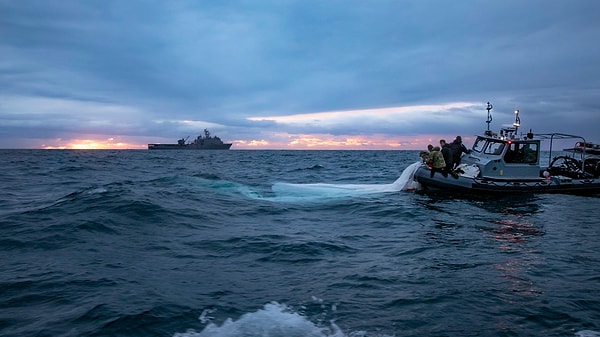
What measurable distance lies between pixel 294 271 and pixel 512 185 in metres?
13.7

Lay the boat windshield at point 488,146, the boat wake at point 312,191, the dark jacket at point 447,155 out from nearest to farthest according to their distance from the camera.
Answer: the boat wake at point 312,191, the boat windshield at point 488,146, the dark jacket at point 447,155

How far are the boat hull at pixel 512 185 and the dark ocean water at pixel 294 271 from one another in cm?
288

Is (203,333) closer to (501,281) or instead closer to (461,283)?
(461,283)

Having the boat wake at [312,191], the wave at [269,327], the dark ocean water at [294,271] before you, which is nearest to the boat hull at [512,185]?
the boat wake at [312,191]

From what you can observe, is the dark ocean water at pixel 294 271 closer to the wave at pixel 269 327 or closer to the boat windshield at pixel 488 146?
the wave at pixel 269 327

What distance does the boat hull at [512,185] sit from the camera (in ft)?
58.7

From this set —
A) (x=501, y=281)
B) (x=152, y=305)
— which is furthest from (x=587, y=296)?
(x=152, y=305)

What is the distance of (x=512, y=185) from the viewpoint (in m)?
18.1

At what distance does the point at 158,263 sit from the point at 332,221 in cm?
615

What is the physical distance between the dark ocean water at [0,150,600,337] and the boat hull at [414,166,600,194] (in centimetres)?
288

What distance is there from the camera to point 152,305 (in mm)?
6027

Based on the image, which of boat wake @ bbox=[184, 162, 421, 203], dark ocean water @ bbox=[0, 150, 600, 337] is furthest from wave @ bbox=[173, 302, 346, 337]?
boat wake @ bbox=[184, 162, 421, 203]

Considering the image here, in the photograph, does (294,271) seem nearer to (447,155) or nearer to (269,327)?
(269,327)

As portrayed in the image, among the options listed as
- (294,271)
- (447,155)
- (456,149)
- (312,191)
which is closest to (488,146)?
(456,149)
